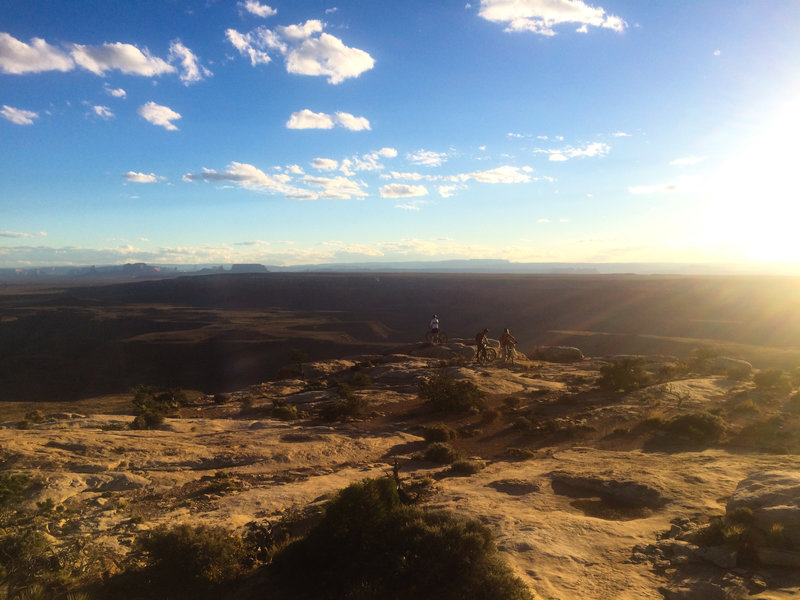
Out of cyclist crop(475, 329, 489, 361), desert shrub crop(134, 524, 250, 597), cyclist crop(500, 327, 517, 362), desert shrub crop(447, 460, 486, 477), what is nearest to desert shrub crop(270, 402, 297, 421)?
desert shrub crop(447, 460, 486, 477)

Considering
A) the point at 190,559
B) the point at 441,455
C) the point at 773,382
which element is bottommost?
the point at 441,455

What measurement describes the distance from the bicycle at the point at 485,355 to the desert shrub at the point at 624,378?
6.59 metres

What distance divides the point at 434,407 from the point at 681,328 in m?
62.1

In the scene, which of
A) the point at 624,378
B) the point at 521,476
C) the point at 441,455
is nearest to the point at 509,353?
the point at 624,378

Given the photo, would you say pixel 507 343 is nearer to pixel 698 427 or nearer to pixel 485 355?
pixel 485 355

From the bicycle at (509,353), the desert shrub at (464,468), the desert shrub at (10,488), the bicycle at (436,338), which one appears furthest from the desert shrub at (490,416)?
the bicycle at (436,338)

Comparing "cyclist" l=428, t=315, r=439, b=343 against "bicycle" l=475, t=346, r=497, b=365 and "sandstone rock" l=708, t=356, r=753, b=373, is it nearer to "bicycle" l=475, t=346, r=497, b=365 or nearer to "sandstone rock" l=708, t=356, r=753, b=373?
"bicycle" l=475, t=346, r=497, b=365

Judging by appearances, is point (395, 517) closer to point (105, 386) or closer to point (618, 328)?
point (105, 386)

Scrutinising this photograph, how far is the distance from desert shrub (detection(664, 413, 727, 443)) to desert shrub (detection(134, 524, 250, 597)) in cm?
1168

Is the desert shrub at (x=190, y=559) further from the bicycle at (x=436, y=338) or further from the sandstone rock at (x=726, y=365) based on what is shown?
the bicycle at (x=436, y=338)

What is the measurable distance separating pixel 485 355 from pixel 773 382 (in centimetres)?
1222

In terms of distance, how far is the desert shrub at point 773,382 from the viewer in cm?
1592

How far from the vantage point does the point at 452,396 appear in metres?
16.4

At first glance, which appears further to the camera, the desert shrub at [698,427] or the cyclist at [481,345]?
the cyclist at [481,345]
